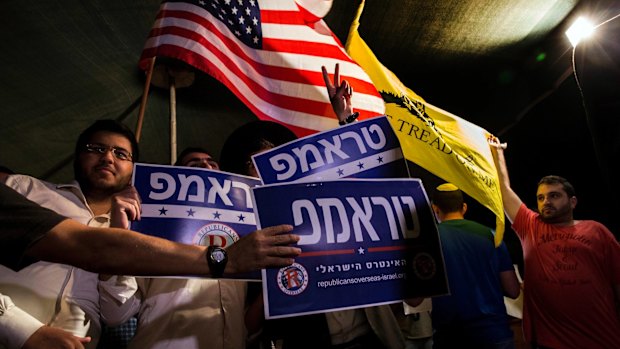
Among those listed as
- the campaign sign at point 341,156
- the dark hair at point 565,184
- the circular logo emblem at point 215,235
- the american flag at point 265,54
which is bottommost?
the circular logo emblem at point 215,235

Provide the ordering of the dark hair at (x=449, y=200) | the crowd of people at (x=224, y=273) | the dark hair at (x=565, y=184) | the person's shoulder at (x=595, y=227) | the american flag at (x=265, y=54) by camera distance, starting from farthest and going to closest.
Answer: the dark hair at (x=565, y=184)
the dark hair at (x=449, y=200)
the person's shoulder at (x=595, y=227)
the american flag at (x=265, y=54)
the crowd of people at (x=224, y=273)

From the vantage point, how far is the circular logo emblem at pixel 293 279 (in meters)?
1.45

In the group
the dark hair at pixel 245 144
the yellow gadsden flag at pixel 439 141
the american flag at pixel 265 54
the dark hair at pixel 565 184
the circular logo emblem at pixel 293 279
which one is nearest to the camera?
the circular logo emblem at pixel 293 279

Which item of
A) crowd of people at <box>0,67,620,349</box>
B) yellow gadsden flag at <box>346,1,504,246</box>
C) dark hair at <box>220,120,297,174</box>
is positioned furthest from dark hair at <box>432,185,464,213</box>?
dark hair at <box>220,120,297,174</box>

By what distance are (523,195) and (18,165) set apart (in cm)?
755

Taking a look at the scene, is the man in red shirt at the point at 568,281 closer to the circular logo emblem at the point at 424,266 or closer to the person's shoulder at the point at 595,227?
the person's shoulder at the point at 595,227

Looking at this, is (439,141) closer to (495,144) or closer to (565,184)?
(495,144)

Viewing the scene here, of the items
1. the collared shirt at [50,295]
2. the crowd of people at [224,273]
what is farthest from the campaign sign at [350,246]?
the collared shirt at [50,295]

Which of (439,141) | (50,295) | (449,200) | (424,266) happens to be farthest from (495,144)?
(50,295)

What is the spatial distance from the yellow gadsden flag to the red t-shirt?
769 millimetres

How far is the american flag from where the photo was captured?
304cm

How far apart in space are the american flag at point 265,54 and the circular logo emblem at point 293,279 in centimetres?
182

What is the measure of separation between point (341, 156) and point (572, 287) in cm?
238

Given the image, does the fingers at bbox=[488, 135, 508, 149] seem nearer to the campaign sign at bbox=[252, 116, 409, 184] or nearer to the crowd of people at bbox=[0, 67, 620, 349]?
the crowd of people at bbox=[0, 67, 620, 349]
